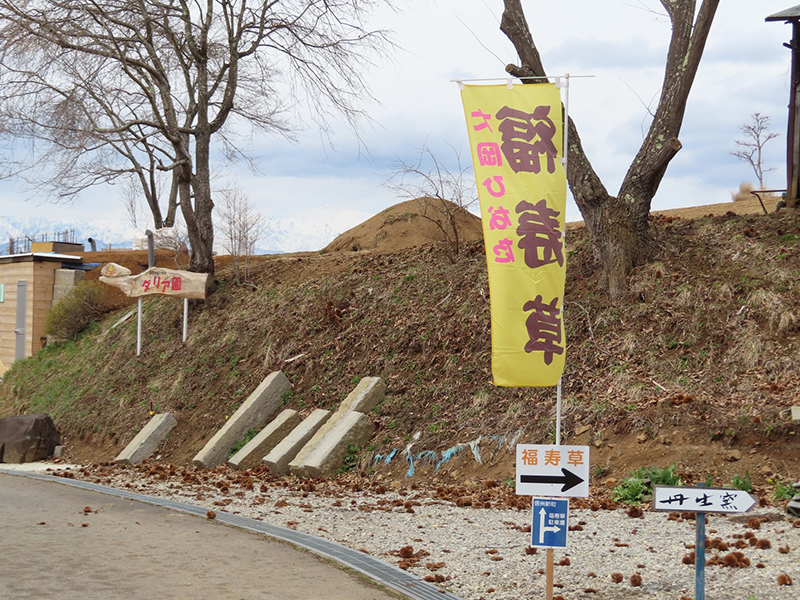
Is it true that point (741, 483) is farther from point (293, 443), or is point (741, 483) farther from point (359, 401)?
point (293, 443)

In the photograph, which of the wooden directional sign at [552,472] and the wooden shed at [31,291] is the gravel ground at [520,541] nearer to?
the wooden directional sign at [552,472]

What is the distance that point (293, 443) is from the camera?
12.6m

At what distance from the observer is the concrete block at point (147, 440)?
48.6 feet

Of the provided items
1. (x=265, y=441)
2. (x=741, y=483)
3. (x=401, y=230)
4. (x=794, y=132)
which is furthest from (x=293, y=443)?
(x=401, y=230)

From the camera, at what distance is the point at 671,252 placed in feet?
44.3

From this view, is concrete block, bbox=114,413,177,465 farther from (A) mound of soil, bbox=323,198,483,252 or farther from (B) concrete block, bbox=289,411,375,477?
(A) mound of soil, bbox=323,198,483,252

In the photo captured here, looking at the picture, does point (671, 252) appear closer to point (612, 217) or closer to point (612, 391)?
point (612, 217)

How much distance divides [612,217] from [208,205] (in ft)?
35.0

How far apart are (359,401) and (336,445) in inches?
43.5

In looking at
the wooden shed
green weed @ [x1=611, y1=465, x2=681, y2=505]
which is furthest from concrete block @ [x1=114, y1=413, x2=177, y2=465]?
the wooden shed

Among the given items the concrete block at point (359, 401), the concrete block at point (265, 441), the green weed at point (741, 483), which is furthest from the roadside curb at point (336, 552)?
the green weed at point (741, 483)

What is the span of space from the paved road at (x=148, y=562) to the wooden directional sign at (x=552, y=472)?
1.40 meters

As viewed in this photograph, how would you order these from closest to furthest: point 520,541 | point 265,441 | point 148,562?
1. point 148,562
2. point 520,541
3. point 265,441

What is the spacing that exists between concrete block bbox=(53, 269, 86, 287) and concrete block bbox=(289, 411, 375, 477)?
16.1m
